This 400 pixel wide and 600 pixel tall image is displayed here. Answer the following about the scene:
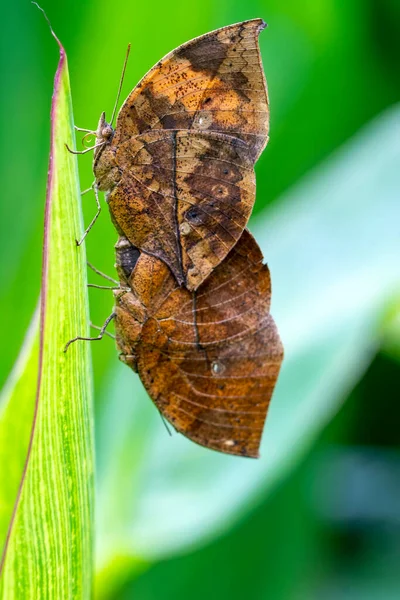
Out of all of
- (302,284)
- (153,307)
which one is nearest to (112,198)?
(153,307)

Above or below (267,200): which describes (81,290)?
below

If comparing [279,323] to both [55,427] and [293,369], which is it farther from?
[55,427]

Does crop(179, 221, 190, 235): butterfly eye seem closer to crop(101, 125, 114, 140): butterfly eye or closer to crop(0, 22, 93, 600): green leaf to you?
crop(101, 125, 114, 140): butterfly eye

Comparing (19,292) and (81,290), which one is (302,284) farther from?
(81,290)

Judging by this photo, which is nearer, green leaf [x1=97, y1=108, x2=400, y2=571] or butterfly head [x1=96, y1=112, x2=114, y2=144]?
butterfly head [x1=96, y1=112, x2=114, y2=144]

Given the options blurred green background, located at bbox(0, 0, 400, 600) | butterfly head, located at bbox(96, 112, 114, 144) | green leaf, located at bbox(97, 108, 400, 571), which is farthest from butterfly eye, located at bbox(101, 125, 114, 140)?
green leaf, located at bbox(97, 108, 400, 571)

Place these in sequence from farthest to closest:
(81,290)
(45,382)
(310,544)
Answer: (310,544)
(81,290)
(45,382)

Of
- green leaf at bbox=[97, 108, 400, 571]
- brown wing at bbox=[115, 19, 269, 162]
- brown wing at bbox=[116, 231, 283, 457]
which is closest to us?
brown wing at bbox=[115, 19, 269, 162]
